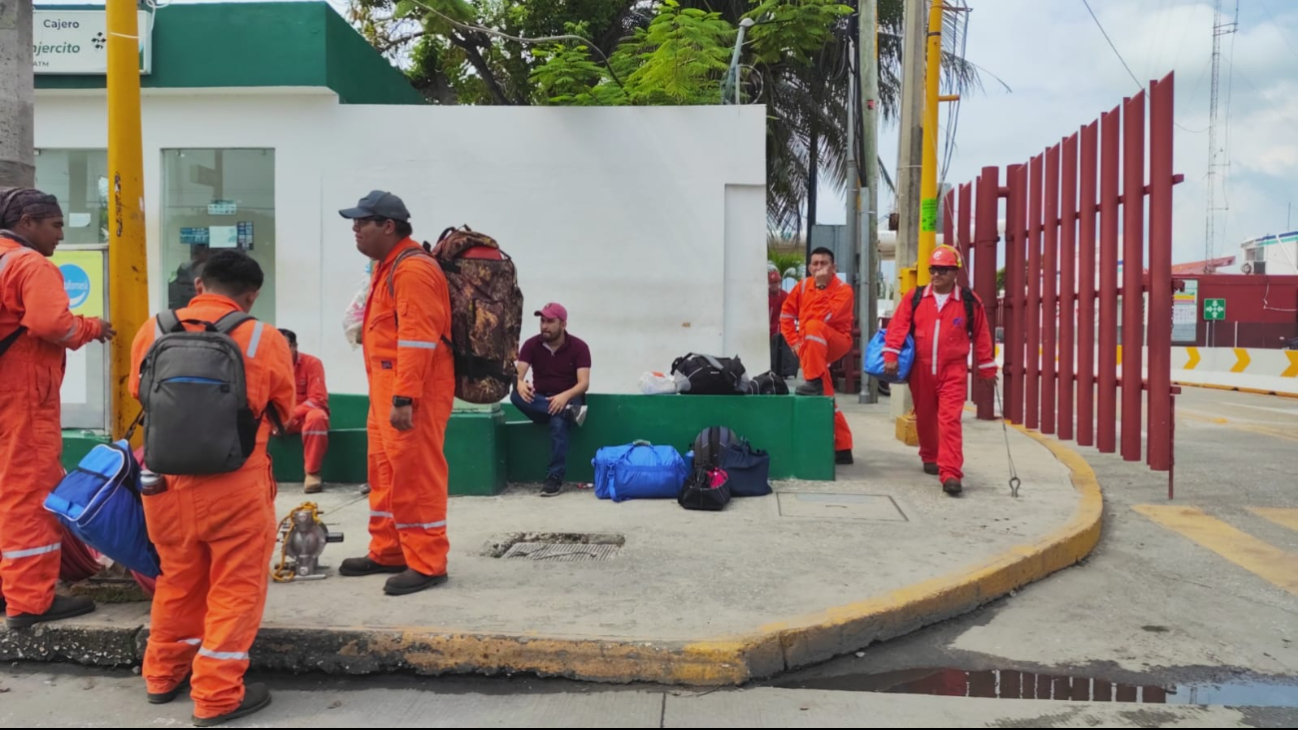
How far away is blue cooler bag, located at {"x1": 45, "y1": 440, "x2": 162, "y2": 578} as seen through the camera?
3631mm

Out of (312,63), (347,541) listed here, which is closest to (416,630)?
(347,541)

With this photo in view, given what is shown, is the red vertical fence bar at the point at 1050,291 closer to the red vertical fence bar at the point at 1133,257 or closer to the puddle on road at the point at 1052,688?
the red vertical fence bar at the point at 1133,257

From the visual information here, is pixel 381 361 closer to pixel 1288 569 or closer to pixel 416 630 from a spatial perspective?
pixel 416 630

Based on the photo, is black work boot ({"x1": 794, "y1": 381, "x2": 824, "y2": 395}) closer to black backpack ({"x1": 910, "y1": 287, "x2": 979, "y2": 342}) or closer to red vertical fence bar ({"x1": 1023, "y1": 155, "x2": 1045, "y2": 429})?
black backpack ({"x1": 910, "y1": 287, "x2": 979, "y2": 342})

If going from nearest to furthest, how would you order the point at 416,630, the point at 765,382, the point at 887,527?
the point at 416,630 → the point at 887,527 → the point at 765,382

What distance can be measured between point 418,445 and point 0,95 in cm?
270

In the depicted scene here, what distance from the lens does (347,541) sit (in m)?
5.59

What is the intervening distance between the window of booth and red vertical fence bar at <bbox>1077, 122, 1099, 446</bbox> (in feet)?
24.6

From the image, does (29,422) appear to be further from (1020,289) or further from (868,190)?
(868,190)

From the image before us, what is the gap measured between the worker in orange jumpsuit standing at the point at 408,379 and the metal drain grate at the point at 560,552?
2.27 ft

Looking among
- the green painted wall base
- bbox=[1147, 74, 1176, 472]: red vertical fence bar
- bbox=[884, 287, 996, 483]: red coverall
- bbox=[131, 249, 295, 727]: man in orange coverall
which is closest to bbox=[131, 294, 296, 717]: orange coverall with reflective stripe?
bbox=[131, 249, 295, 727]: man in orange coverall

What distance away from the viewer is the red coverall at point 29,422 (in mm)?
4027

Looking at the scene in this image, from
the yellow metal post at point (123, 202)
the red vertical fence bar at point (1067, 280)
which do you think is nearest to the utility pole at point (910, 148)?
the red vertical fence bar at point (1067, 280)

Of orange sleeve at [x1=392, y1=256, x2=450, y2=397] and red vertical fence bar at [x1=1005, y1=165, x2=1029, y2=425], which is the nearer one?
orange sleeve at [x1=392, y1=256, x2=450, y2=397]
